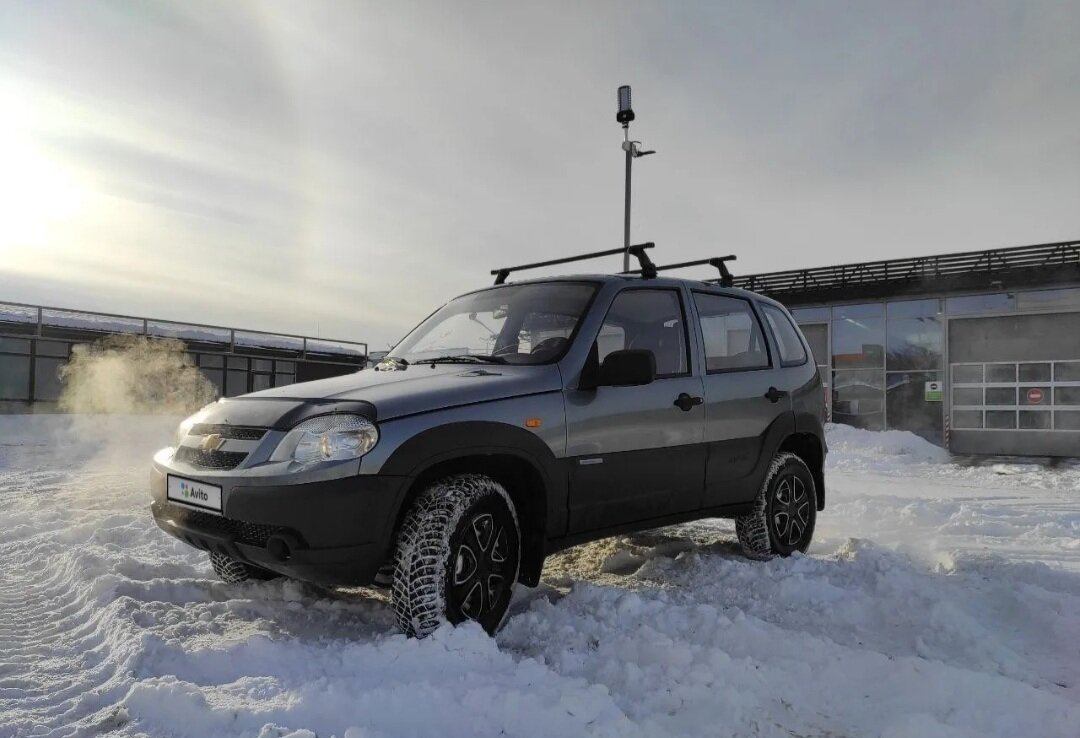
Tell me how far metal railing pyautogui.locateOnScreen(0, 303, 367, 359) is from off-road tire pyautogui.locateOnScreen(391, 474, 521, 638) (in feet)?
55.6

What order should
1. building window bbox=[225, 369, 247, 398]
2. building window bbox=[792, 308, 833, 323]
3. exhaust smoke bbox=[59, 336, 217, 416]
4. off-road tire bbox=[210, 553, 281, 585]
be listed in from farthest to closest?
1. building window bbox=[792, 308, 833, 323]
2. building window bbox=[225, 369, 247, 398]
3. exhaust smoke bbox=[59, 336, 217, 416]
4. off-road tire bbox=[210, 553, 281, 585]

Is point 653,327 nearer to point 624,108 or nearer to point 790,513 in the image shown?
point 790,513

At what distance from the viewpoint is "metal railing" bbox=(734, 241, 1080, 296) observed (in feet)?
59.3

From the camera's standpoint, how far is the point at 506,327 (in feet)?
14.8

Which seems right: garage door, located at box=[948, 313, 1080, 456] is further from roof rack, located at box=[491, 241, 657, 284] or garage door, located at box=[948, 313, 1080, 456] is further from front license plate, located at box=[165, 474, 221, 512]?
front license plate, located at box=[165, 474, 221, 512]

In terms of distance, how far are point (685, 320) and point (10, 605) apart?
4.14m

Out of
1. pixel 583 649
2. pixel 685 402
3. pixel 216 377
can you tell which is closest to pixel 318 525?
pixel 583 649

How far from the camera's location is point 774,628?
12.1 ft

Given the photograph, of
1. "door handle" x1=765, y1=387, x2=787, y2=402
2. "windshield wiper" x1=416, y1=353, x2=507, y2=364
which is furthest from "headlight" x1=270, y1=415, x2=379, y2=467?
"door handle" x1=765, y1=387, x2=787, y2=402

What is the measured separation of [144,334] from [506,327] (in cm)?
1716

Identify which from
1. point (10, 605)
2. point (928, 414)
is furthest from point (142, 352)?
point (928, 414)

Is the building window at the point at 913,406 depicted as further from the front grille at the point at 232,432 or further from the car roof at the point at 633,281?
the front grille at the point at 232,432

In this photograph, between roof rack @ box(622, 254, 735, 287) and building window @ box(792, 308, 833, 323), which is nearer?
roof rack @ box(622, 254, 735, 287)

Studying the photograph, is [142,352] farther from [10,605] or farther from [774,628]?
[774,628]
